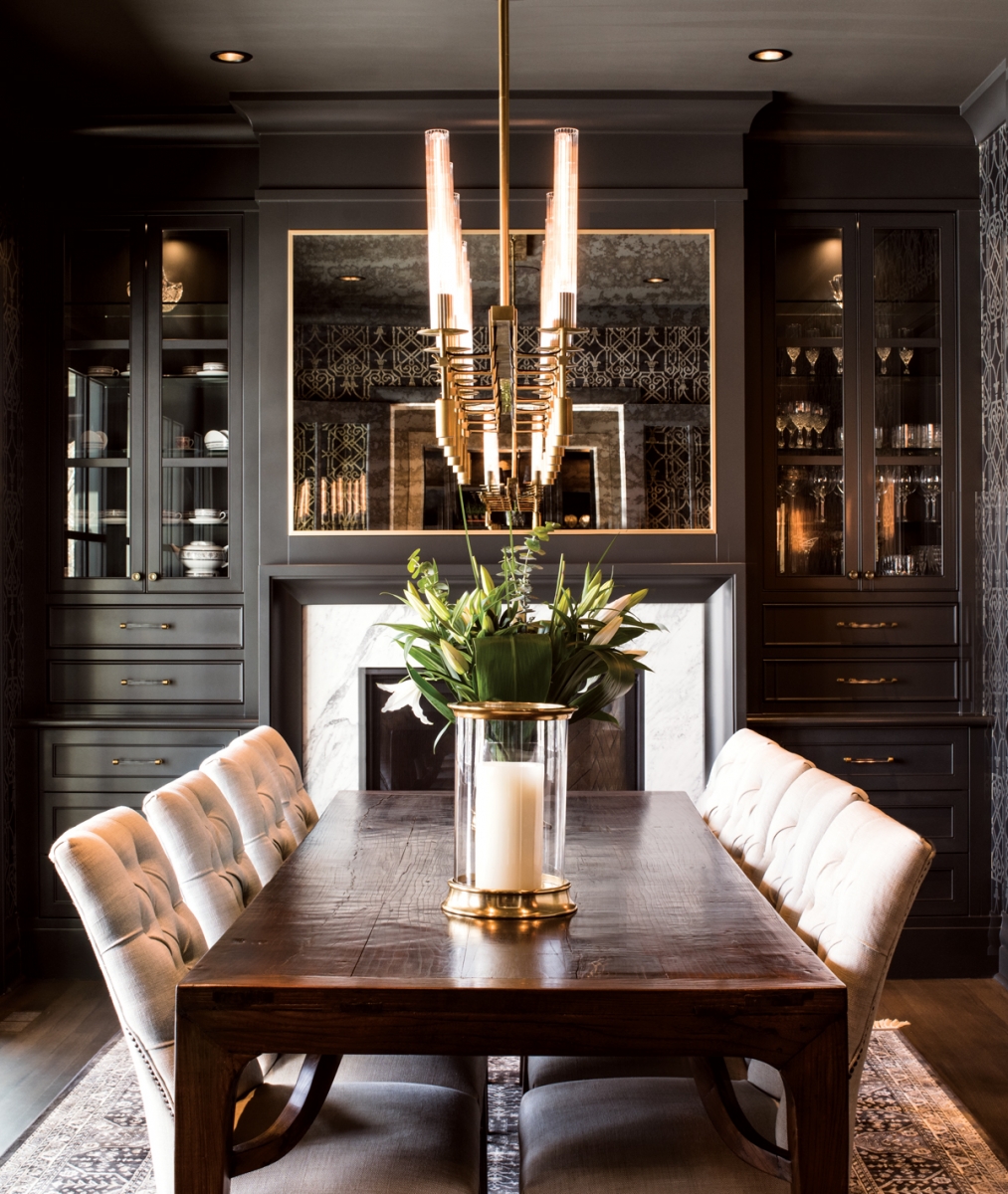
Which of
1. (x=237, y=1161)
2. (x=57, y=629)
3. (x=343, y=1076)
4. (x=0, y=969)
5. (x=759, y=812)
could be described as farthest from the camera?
(x=57, y=629)

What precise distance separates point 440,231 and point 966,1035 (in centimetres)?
276

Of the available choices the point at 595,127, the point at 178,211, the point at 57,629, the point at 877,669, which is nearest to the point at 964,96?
the point at 595,127

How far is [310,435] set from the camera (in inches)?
146

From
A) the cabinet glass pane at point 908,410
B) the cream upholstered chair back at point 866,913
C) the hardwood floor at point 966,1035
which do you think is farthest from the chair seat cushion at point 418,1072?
the cabinet glass pane at point 908,410

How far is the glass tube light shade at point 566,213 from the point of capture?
5.84 feet

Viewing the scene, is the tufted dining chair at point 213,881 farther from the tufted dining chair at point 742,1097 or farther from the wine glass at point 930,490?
the wine glass at point 930,490

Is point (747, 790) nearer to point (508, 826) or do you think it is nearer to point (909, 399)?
point (508, 826)

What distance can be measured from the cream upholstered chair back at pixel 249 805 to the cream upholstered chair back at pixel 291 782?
178 mm

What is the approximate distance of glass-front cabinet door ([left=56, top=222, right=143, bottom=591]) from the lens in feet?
12.7

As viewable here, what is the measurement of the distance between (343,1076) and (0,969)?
218cm

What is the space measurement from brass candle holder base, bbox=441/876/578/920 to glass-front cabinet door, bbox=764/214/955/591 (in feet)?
7.70

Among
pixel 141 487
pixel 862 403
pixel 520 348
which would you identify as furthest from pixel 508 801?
pixel 862 403

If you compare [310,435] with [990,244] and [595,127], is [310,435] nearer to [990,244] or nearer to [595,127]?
[595,127]

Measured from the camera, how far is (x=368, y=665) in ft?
12.6
